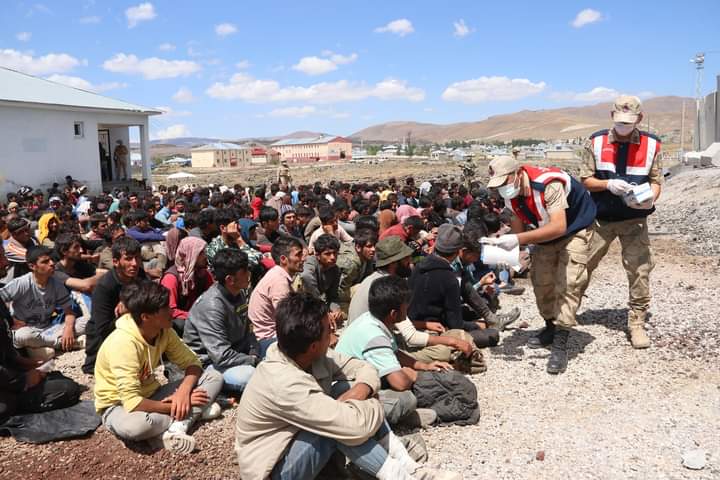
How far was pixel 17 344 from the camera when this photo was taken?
4887 millimetres

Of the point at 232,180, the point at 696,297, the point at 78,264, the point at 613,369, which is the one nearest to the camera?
the point at 613,369

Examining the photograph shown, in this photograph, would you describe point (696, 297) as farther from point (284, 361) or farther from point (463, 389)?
point (284, 361)

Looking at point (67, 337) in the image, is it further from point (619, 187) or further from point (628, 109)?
point (628, 109)

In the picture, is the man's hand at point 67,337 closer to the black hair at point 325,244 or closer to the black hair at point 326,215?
the black hair at point 325,244

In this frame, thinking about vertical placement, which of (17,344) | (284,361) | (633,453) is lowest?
(633,453)

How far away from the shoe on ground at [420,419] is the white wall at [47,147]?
18.8 meters

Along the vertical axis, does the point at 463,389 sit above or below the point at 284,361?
below

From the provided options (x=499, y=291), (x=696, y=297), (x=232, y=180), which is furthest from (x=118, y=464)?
(x=232, y=180)

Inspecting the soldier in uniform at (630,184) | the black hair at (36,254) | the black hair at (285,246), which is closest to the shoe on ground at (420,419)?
the black hair at (285,246)

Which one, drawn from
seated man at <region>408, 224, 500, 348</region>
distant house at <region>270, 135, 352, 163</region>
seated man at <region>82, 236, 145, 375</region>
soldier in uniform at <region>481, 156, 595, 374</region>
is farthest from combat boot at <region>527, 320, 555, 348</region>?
distant house at <region>270, 135, 352, 163</region>

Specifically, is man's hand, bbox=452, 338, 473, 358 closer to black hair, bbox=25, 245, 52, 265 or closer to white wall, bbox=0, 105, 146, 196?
black hair, bbox=25, 245, 52, 265

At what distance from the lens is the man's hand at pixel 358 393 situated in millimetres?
3098

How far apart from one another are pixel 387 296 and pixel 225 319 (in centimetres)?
130

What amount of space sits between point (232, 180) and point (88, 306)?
29.2 metres
